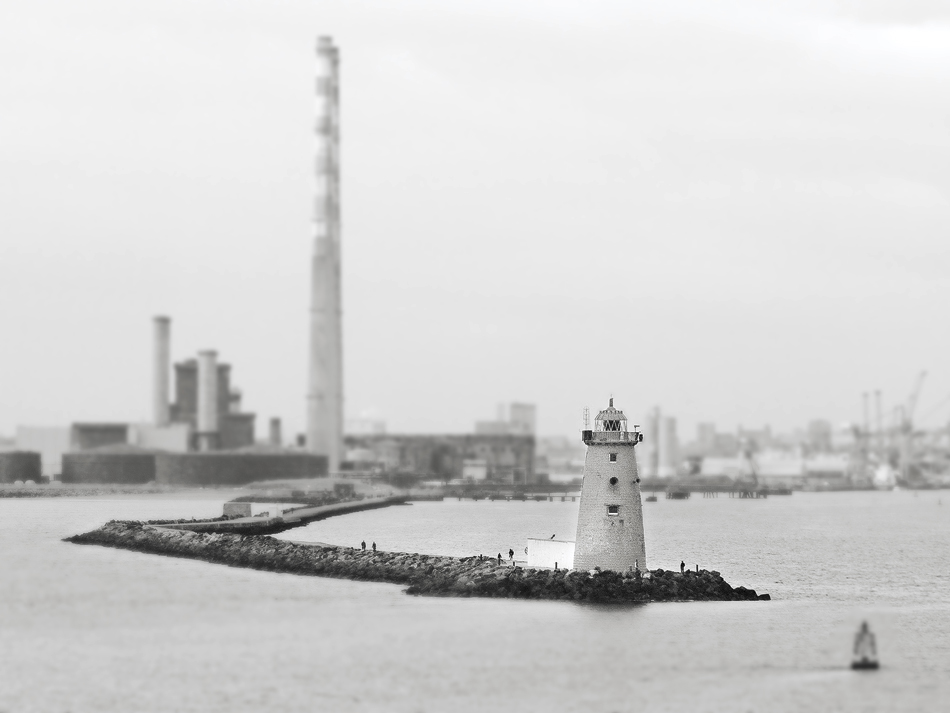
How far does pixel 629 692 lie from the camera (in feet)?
133

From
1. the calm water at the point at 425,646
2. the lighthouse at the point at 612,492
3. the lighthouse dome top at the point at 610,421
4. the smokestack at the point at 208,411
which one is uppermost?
the smokestack at the point at 208,411

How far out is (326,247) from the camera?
507 ft

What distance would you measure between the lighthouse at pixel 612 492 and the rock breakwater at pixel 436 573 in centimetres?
119

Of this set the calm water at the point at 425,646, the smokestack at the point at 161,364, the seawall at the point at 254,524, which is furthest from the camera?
the smokestack at the point at 161,364

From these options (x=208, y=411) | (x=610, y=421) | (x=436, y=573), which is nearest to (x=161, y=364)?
(x=208, y=411)

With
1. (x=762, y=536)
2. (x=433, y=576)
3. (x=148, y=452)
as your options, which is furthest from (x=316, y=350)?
(x=433, y=576)

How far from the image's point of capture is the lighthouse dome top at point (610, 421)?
50375 mm

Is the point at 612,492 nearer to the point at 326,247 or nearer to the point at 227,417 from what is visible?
the point at 326,247

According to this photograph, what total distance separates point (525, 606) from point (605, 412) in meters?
7.80

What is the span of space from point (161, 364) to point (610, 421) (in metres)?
133

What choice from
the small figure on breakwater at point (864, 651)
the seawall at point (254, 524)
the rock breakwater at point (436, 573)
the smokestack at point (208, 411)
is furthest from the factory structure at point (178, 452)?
the small figure on breakwater at point (864, 651)

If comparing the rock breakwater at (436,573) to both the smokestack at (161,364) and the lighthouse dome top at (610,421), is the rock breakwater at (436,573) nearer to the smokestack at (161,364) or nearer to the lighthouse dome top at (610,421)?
the lighthouse dome top at (610,421)

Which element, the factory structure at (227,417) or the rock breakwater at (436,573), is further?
the factory structure at (227,417)

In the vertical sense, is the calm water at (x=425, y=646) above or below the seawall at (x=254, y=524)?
below
